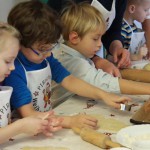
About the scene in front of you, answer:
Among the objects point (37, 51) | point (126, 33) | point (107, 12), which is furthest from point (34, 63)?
point (126, 33)

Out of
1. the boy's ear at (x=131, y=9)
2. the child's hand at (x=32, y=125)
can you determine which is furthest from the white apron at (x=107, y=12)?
the child's hand at (x=32, y=125)

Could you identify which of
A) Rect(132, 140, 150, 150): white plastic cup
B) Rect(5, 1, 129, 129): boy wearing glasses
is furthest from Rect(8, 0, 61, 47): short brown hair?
Rect(132, 140, 150, 150): white plastic cup

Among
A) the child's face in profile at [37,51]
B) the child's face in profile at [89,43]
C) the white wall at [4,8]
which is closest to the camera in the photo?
the child's face in profile at [37,51]

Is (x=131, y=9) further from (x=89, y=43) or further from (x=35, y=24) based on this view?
(x=35, y=24)

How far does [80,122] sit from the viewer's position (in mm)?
828

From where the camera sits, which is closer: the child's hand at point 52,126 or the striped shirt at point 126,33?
the child's hand at point 52,126

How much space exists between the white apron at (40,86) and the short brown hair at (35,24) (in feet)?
0.35

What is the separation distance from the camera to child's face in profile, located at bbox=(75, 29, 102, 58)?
111cm

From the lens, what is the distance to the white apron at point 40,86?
938 mm

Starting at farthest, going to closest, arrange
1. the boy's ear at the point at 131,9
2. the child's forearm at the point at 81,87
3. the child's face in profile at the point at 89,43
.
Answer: the boy's ear at the point at 131,9 < the child's face in profile at the point at 89,43 < the child's forearm at the point at 81,87

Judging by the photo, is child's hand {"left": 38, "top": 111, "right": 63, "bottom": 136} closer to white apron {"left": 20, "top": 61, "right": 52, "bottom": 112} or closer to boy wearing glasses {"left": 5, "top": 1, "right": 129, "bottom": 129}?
boy wearing glasses {"left": 5, "top": 1, "right": 129, "bottom": 129}

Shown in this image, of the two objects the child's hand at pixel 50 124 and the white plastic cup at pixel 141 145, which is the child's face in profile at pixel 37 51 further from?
the white plastic cup at pixel 141 145

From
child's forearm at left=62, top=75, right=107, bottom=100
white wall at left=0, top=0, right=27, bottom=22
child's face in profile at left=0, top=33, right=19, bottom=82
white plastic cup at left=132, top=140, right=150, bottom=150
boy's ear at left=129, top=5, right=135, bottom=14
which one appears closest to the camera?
white plastic cup at left=132, top=140, right=150, bottom=150

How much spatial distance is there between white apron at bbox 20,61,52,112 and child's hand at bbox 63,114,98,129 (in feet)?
0.51
